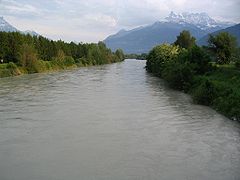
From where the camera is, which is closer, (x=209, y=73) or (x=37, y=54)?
(x=209, y=73)

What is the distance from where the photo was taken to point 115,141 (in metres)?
18.0

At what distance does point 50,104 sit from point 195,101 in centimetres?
1208

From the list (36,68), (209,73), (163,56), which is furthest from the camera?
(36,68)

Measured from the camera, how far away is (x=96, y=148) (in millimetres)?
16859

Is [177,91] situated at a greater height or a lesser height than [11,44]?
lesser

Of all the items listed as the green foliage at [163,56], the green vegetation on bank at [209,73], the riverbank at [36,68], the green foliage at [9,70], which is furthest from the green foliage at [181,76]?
the riverbank at [36,68]

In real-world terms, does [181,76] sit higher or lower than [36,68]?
higher

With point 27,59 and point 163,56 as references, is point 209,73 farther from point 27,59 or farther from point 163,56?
point 27,59

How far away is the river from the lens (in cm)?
1398

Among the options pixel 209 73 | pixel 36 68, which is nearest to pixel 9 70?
pixel 36 68

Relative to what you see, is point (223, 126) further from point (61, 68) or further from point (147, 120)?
point (61, 68)

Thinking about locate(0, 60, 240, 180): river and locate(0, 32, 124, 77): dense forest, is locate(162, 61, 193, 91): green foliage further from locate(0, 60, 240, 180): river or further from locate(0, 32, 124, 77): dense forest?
locate(0, 32, 124, 77): dense forest

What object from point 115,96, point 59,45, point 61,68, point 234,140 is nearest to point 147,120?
point 234,140

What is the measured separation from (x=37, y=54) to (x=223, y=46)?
4115cm
